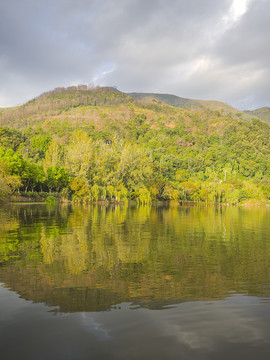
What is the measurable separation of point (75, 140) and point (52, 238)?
6286 cm

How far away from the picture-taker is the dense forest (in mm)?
60781

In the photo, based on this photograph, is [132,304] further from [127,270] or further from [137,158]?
[137,158]

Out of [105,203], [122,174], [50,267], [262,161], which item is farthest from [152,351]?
[262,161]

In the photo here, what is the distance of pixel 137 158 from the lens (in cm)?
7250

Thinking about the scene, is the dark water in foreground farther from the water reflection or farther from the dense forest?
the dense forest

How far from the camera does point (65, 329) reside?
5.36 m

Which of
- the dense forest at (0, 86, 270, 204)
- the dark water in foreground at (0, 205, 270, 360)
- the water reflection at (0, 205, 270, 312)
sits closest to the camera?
the dark water in foreground at (0, 205, 270, 360)

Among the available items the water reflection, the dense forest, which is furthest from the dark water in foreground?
the dense forest

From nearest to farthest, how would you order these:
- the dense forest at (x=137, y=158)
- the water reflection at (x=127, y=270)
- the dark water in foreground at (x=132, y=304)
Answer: the dark water in foreground at (x=132, y=304), the water reflection at (x=127, y=270), the dense forest at (x=137, y=158)

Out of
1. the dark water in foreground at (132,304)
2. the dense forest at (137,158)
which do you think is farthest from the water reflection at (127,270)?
the dense forest at (137,158)

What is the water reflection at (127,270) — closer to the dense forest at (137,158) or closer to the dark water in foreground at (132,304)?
the dark water in foreground at (132,304)

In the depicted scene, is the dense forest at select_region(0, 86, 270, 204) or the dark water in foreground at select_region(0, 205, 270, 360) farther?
the dense forest at select_region(0, 86, 270, 204)

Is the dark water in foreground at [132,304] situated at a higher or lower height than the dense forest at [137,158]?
lower

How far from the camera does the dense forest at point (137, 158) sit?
199 ft
